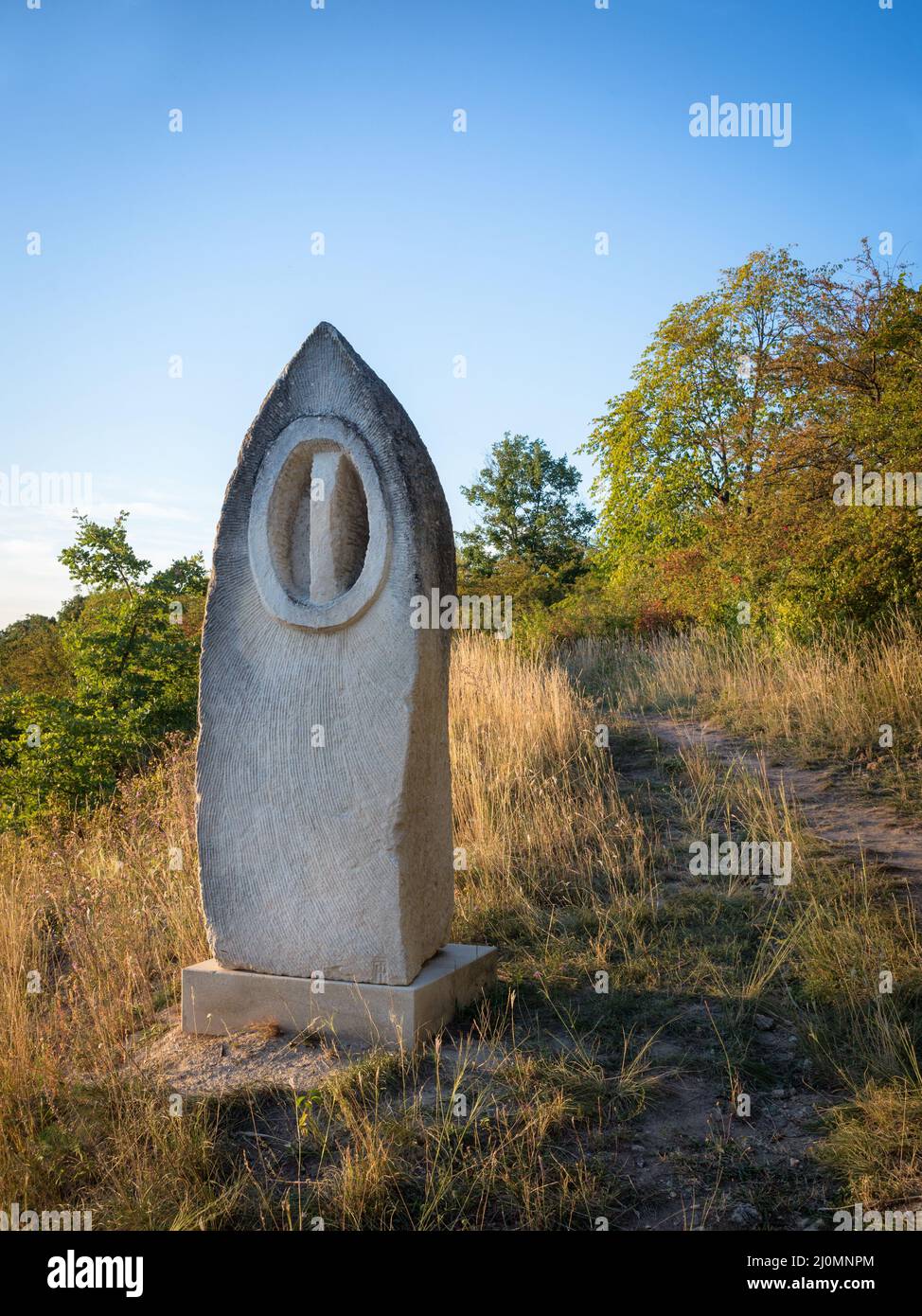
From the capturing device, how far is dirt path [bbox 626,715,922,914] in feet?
18.2

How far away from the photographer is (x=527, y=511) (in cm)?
3278

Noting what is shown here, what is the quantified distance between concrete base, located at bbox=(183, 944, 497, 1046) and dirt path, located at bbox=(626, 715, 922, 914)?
2.47m

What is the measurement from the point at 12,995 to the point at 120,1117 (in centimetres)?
93

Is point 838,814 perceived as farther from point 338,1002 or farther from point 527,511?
point 527,511

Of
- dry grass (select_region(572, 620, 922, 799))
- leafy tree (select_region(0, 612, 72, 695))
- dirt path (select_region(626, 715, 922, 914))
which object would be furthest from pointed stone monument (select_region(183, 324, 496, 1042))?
leafy tree (select_region(0, 612, 72, 695))

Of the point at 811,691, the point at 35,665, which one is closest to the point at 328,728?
the point at 811,691

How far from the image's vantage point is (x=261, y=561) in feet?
12.3

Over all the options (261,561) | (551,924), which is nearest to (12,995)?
(261,561)

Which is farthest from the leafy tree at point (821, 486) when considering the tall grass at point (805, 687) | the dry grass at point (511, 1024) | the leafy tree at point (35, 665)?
the leafy tree at point (35, 665)

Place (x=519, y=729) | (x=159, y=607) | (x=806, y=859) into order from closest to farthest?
1. (x=806, y=859)
2. (x=519, y=729)
3. (x=159, y=607)

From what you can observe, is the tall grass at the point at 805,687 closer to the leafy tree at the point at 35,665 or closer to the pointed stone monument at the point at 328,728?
the pointed stone monument at the point at 328,728

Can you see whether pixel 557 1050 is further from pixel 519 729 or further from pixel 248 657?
pixel 519 729

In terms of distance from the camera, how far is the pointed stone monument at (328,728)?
3514mm

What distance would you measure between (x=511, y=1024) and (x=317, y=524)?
2.02 meters
